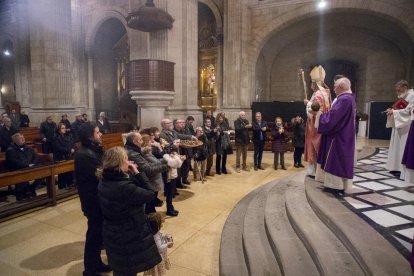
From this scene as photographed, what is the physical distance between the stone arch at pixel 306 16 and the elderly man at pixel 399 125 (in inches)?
307

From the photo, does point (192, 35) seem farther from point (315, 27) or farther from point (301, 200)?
point (315, 27)

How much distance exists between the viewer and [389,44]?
14.0 metres

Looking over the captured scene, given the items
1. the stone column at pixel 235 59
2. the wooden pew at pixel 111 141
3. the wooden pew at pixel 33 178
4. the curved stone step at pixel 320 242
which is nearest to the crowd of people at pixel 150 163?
the wooden pew at pixel 33 178

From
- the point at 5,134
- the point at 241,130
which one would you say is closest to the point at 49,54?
the point at 5,134

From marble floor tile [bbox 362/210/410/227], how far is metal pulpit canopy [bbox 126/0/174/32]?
669 centimetres

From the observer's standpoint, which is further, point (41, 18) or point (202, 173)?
point (41, 18)

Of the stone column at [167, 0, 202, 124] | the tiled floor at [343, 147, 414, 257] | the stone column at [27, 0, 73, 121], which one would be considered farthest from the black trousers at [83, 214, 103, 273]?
the stone column at [27, 0, 73, 121]

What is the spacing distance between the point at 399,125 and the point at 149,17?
627 centimetres

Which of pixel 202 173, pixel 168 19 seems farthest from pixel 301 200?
pixel 168 19

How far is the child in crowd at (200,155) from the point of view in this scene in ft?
21.5

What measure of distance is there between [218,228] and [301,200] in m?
1.31

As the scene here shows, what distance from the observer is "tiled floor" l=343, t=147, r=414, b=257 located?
2.83 meters

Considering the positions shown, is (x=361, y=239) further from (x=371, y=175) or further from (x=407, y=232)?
(x=371, y=175)

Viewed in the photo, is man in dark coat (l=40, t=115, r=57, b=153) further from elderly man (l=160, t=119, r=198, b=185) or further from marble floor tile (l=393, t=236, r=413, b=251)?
marble floor tile (l=393, t=236, r=413, b=251)
